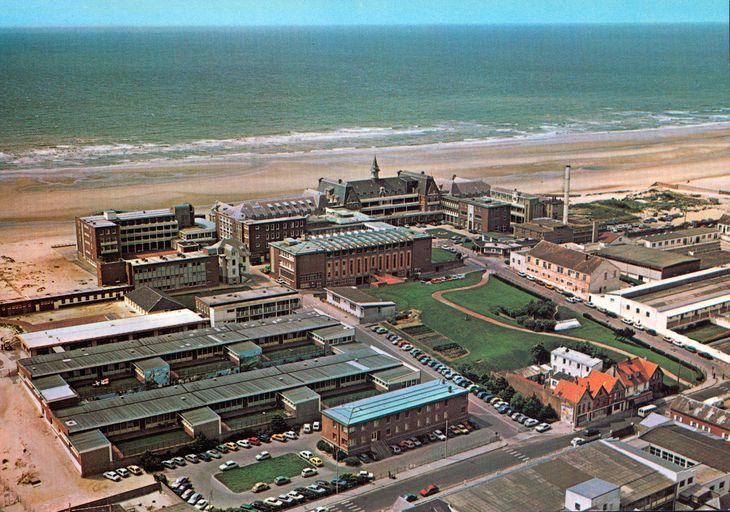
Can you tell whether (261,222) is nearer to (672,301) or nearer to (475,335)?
(475,335)

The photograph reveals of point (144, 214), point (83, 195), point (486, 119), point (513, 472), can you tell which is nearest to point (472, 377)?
point (513, 472)

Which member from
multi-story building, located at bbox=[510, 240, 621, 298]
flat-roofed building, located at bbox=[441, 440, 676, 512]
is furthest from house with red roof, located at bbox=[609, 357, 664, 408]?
multi-story building, located at bbox=[510, 240, 621, 298]

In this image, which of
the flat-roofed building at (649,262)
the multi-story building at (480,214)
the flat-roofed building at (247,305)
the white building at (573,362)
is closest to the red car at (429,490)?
the white building at (573,362)

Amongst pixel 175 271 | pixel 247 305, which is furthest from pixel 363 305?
pixel 175 271

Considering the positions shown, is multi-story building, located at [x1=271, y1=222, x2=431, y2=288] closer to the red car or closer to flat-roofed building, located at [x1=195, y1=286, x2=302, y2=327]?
flat-roofed building, located at [x1=195, y1=286, x2=302, y2=327]

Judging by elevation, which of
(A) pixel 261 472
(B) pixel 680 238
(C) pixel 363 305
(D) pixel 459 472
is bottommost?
(D) pixel 459 472

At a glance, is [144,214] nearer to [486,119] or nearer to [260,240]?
[260,240]
